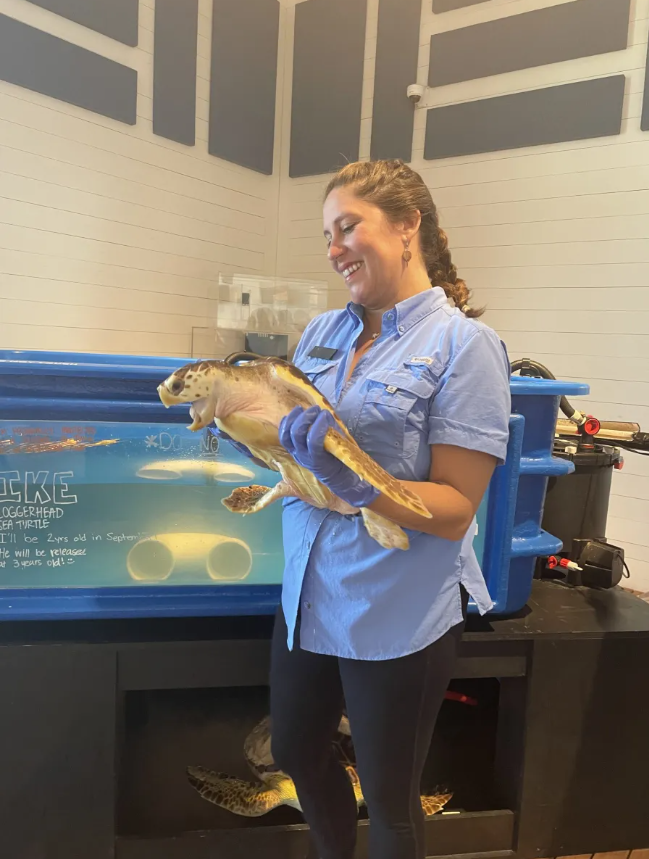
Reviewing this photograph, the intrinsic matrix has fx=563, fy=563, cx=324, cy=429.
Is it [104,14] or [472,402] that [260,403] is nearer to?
[472,402]

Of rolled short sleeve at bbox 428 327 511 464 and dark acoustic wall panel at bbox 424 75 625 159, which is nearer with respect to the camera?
rolled short sleeve at bbox 428 327 511 464

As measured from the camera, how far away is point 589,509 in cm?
163

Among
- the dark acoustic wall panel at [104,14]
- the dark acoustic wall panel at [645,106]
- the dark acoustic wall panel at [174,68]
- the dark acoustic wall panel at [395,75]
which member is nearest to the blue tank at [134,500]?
the dark acoustic wall panel at [645,106]

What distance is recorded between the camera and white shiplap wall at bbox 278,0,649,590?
2.70m

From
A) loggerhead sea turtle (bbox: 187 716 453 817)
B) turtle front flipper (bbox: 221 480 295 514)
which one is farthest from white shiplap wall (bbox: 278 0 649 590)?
turtle front flipper (bbox: 221 480 295 514)

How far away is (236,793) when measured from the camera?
1341 millimetres

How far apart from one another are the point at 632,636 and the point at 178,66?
347 centimetres

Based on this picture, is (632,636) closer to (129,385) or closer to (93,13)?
(129,385)

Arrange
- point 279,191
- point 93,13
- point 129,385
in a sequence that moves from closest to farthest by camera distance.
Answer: point 129,385 → point 93,13 → point 279,191

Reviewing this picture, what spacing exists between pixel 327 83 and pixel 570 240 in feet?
6.07

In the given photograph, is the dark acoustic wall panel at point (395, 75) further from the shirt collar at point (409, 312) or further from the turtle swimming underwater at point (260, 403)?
the turtle swimming underwater at point (260, 403)

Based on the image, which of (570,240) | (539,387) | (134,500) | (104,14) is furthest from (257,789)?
(104,14)

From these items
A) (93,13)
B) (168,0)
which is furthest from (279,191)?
(93,13)

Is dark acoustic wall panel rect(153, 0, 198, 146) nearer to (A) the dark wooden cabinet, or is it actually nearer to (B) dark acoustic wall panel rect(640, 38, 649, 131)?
(B) dark acoustic wall panel rect(640, 38, 649, 131)
